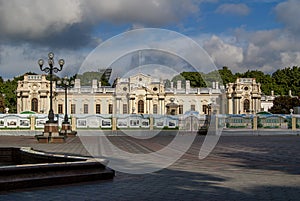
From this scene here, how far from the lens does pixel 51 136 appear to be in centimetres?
2372

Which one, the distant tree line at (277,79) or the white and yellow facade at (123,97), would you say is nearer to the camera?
the white and yellow facade at (123,97)

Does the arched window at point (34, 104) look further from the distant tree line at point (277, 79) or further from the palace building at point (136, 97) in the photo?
the distant tree line at point (277, 79)

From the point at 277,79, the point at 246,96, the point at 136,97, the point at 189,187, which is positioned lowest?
the point at 189,187

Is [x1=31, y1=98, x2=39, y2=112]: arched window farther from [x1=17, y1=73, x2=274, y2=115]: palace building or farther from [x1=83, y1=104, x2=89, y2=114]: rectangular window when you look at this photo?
[x1=83, y1=104, x2=89, y2=114]: rectangular window

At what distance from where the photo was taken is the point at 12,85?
89.5 meters

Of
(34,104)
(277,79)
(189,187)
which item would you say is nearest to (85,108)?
(34,104)

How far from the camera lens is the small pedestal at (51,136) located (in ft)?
77.3

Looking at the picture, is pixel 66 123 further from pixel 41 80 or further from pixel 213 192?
pixel 41 80

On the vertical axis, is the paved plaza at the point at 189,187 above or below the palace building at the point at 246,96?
below

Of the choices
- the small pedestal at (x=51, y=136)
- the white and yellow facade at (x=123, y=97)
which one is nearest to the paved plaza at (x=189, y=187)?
the small pedestal at (x=51, y=136)

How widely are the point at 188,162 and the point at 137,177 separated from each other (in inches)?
153

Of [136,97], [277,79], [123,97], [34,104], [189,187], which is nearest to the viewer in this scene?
[189,187]

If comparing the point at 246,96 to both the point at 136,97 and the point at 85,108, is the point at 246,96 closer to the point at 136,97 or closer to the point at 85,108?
the point at 136,97

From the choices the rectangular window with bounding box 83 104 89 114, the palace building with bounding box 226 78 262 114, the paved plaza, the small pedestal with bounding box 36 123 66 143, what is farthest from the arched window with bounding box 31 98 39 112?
the paved plaza
